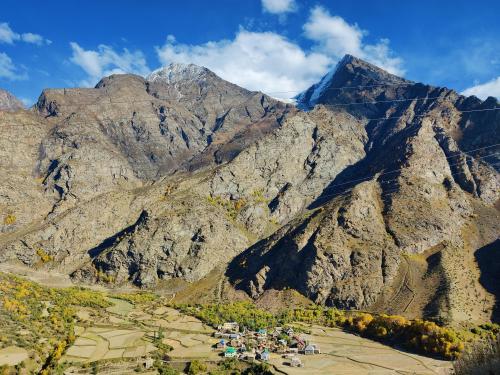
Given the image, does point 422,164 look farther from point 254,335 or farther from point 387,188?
point 254,335

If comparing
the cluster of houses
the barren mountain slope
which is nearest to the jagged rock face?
the barren mountain slope

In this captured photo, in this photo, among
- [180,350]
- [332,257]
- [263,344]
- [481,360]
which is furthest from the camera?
[332,257]

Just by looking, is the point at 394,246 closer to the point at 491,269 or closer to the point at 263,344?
the point at 491,269

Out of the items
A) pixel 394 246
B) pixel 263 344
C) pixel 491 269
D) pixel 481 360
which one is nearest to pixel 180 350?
pixel 263 344

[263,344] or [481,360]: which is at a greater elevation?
[481,360]

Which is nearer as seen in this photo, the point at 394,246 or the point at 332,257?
the point at 332,257

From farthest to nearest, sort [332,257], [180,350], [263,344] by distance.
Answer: [332,257] < [263,344] < [180,350]

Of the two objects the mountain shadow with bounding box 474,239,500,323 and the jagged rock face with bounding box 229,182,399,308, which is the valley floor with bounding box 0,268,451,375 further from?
the mountain shadow with bounding box 474,239,500,323

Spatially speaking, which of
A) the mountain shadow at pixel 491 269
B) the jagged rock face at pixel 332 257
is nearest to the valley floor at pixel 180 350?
the jagged rock face at pixel 332 257

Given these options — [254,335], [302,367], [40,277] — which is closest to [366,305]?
[254,335]

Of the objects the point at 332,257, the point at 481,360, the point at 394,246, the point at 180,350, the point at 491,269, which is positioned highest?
the point at 394,246
